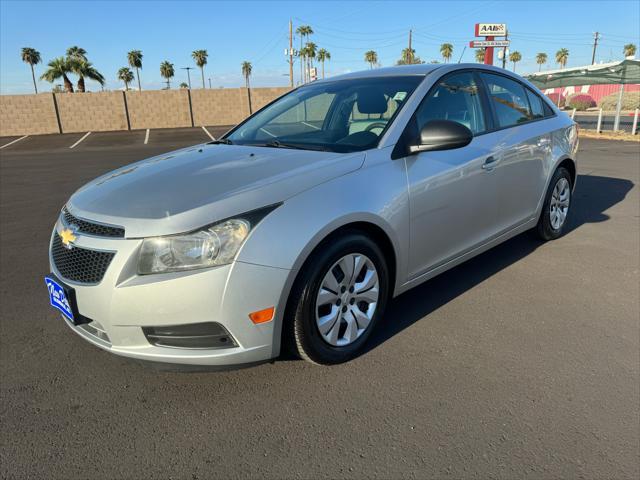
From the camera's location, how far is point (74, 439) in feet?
7.29

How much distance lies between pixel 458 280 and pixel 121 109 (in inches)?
1146

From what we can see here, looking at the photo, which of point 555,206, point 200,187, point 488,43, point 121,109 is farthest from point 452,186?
point 121,109

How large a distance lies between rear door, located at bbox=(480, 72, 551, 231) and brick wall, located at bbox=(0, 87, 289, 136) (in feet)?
90.5

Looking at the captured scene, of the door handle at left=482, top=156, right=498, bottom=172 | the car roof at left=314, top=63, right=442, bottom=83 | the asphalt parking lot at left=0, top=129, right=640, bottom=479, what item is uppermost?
the car roof at left=314, top=63, right=442, bottom=83

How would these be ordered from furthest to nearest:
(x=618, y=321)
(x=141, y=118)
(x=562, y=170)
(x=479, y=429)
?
1. (x=141, y=118)
2. (x=562, y=170)
3. (x=618, y=321)
4. (x=479, y=429)

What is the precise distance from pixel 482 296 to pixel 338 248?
5.40 feet

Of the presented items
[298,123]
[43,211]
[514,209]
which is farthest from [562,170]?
[43,211]

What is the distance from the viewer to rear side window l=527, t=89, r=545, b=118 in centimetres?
441

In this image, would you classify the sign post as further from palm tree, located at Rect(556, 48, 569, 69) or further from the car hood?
palm tree, located at Rect(556, 48, 569, 69)

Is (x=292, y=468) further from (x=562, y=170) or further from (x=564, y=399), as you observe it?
(x=562, y=170)

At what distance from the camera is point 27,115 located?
1062 inches

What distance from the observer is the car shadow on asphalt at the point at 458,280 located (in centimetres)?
325

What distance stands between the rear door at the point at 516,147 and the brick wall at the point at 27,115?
29565 mm

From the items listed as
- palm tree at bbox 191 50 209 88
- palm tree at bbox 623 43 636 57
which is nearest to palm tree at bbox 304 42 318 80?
palm tree at bbox 191 50 209 88
